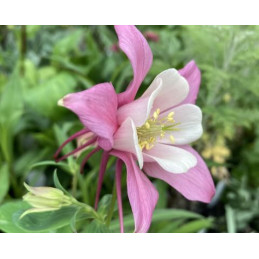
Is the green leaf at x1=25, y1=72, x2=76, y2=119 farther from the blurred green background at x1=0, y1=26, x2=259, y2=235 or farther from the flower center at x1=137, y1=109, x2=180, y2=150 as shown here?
the flower center at x1=137, y1=109, x2=180, y2=150

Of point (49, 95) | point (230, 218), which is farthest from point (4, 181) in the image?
point (230, 218)

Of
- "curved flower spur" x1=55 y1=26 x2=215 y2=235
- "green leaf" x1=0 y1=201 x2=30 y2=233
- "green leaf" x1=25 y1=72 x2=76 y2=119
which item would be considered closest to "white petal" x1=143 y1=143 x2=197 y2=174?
"curved flower spur" x1=55 y1=26 x2=215 y2=235

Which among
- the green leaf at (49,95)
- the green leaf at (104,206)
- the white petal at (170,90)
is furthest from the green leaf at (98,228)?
the green leaf at (49,95)

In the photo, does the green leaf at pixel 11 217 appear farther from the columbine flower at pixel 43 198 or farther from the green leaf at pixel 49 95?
the green leaf at pixel 49 95

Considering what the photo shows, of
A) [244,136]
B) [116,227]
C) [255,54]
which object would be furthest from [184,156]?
[244,136]

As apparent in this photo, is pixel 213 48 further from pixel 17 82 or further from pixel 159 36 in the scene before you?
pixel 17 82

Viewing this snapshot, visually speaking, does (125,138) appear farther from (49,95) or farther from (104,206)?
(49,95)
